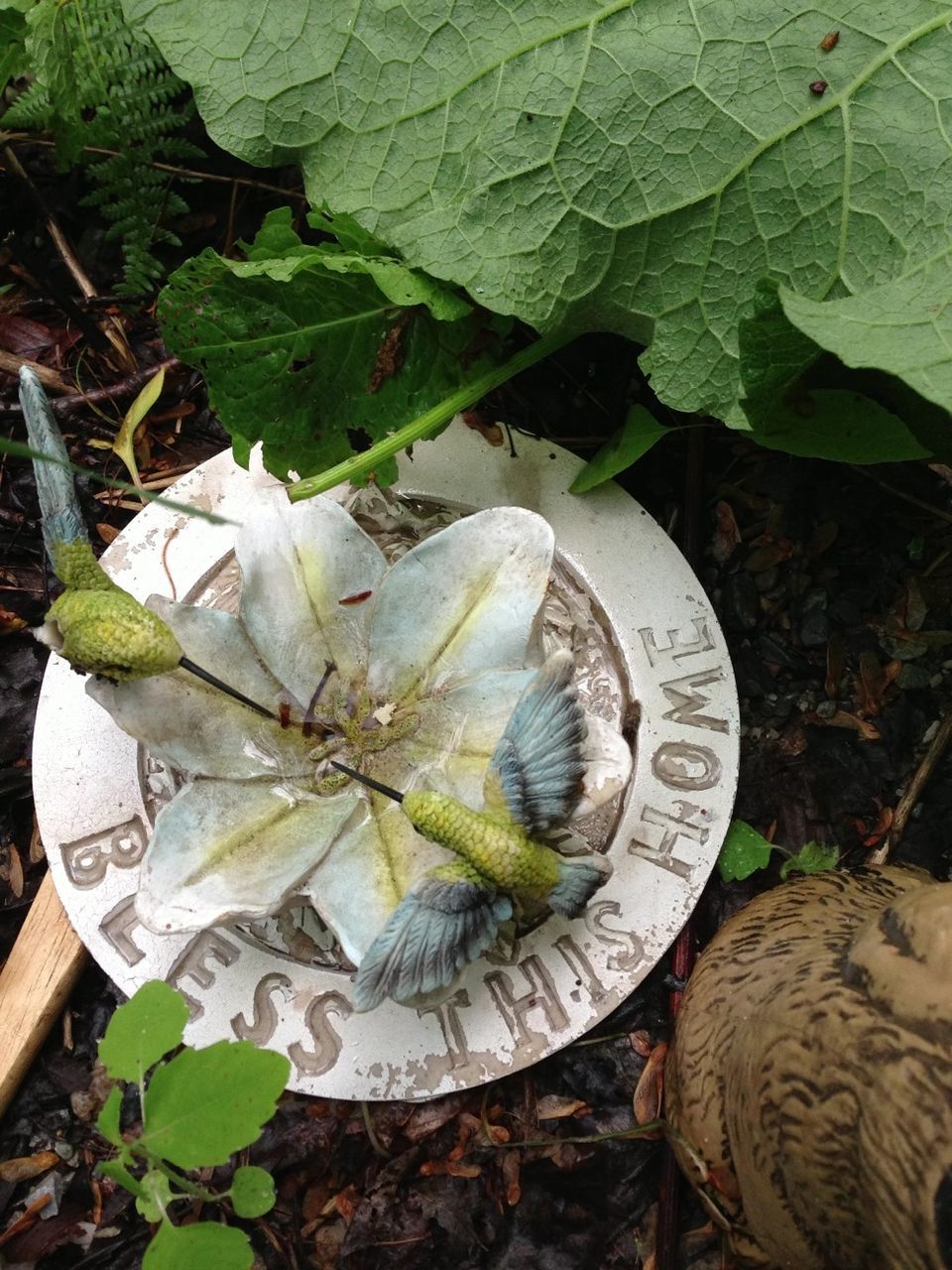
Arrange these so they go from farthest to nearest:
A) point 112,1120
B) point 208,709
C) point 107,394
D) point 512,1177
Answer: point 107,394
point 512,1177
point 208,709
point 112,1120

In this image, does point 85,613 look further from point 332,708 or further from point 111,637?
point 332,708

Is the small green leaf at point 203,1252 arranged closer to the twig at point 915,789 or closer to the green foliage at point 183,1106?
the green foliage at point 183,1106

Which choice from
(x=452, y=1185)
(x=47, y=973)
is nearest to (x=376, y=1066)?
(x=452, y=1185)

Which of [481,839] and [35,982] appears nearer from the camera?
[481,839]

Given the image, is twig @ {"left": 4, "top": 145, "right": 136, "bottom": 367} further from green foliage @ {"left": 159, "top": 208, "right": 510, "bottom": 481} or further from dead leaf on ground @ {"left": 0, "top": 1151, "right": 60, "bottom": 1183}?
dead leaf on ground @ {"left": 0, "top": 1151, "right": 60, "bottom": 1183}

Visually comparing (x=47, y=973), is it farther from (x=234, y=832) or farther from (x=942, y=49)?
(x=942, y=49)

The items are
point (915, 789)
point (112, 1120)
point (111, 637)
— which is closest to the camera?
point (111, 637)

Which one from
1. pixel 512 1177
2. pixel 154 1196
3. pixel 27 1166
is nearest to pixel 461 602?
pixel 154 1196
